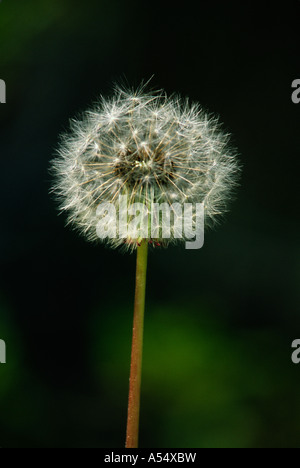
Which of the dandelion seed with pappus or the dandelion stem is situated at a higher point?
the dandelion seed with pappus

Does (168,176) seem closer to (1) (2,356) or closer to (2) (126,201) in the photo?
(2) (126,201)

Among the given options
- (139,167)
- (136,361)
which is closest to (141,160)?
(139,167)

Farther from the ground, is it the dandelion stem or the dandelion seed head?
the dandelion seed head

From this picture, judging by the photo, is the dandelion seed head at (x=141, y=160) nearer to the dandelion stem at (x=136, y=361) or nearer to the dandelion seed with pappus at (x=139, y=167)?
the dandelion seed with pappus at (x=139, y=167)

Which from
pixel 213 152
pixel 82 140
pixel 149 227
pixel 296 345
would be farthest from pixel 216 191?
pixel 296 345

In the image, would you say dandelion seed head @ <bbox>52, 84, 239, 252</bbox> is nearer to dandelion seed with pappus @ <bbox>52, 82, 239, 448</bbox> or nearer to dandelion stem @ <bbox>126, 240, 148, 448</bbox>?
dandelion seed with pappus @ <bbox>52, 82, 239, 448</bbox>

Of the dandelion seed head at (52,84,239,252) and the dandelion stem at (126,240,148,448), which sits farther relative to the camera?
the dandelion seed head at (52,84,239,252)

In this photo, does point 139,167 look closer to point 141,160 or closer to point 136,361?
point 141,160

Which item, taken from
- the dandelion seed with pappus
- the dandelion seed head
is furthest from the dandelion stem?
the dandelion seed head
